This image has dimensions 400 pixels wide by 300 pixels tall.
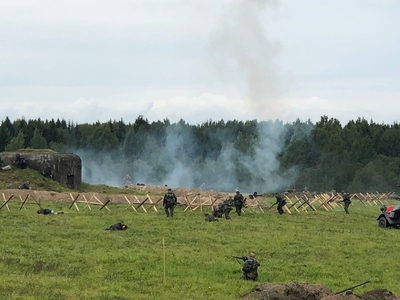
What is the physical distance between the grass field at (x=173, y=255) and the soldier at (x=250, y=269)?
1.53ft

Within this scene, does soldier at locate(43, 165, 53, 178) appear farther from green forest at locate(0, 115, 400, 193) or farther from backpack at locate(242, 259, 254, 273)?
backpack at locate(242, 259, 254, 273)

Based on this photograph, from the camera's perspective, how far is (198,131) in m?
134

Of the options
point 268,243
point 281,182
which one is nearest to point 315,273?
point 268,243

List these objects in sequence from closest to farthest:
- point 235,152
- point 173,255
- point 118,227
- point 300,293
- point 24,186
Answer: point 300,293 → point 173,255 → point 118,227 → point 24,186 → point 235,152

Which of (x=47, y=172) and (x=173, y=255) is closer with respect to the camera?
(x=173, y=255)

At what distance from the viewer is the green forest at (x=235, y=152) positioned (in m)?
103

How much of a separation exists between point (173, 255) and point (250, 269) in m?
5.18

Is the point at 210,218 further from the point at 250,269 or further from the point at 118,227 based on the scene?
the point at 250,269

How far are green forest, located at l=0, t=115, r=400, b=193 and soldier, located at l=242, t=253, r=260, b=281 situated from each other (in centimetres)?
6832

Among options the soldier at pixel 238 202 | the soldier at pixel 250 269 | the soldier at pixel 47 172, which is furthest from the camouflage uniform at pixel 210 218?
the soldier at pixel 47 172

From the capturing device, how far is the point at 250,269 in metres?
22.6

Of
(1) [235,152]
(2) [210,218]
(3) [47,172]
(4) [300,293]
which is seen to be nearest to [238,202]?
(2) [210,218]

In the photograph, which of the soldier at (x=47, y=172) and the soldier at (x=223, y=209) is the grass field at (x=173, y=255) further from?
the soldier at (x=47, y=172)

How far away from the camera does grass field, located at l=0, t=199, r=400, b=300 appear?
67.9 feet
